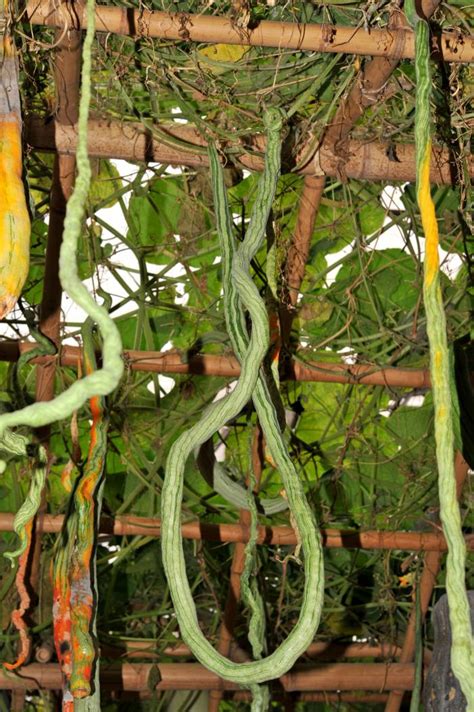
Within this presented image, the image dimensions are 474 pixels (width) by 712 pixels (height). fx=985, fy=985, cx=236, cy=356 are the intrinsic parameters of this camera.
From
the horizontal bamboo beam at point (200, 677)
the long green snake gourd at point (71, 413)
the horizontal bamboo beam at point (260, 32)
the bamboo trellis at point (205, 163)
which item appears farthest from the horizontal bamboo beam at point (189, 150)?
the horizontal bamboo beam at point (200, 677)

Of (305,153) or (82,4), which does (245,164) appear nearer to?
(305,153)

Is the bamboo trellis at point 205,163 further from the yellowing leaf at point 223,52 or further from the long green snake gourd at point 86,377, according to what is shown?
the long green snake gourd at point 86,377

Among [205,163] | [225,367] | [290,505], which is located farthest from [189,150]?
[290,505]

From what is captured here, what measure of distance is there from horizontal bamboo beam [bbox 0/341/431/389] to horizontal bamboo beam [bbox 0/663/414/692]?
0.59 meters

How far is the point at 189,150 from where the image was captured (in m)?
1.12

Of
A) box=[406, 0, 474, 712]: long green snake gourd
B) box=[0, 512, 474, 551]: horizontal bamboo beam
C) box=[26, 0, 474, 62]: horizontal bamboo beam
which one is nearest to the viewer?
box=[406, 0, 474, 712]: long green snake gourd

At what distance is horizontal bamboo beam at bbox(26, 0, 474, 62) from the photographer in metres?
0.88

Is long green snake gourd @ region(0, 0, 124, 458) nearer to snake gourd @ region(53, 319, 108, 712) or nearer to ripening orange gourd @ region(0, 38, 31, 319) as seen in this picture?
ripening orange gourd @ region(0, 38, 31, 319)

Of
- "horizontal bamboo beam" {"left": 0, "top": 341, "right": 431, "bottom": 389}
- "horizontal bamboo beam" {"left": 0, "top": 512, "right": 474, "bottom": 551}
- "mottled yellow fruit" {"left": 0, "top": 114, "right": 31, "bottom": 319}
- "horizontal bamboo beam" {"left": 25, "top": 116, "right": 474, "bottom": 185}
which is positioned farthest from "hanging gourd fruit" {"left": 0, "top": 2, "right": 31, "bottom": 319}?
"horizontal bamboo beam" {"left": 0, "top": 512, "right": 474, "bottom": 551}

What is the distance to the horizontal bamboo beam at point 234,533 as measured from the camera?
1.59 meters

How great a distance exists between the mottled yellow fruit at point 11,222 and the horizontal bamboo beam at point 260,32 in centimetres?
23

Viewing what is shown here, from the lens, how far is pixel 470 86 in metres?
1.09

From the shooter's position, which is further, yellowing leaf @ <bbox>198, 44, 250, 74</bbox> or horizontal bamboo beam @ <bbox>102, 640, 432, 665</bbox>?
horizontal bamboo beam @ <bbox>102, 640, 432, 665</bbox>

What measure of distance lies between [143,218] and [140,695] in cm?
91
